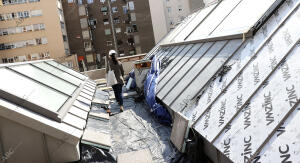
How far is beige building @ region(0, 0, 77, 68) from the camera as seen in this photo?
132 ft

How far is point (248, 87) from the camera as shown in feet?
13.6

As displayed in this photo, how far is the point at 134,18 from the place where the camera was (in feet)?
166

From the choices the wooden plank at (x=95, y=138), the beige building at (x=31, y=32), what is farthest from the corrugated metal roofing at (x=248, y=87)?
the beige building at (x=31, y=32)

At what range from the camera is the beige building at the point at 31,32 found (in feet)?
132

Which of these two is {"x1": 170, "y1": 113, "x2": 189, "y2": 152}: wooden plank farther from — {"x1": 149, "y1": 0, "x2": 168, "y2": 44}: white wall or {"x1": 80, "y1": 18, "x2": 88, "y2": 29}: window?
{"x1": 80, "y1": 18, "x2": 88, "y2": 29}: window

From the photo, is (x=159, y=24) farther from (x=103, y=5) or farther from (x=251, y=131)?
(x=251, y=131)

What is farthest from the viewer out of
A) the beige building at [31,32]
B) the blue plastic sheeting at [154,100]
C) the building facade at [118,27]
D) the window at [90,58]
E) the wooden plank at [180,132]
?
the building facade at [118,27]

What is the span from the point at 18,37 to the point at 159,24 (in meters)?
25.0

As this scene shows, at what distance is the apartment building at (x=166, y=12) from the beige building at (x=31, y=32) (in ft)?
57.7

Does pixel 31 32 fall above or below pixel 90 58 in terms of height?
above

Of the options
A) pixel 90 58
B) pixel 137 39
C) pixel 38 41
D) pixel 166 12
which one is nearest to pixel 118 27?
pixel 137 39

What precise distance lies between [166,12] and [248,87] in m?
48.2

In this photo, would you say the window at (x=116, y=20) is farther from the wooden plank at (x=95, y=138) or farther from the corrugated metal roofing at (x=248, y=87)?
the wooden plank at (x=95, y=138)

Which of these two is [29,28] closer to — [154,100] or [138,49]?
[138,49]
